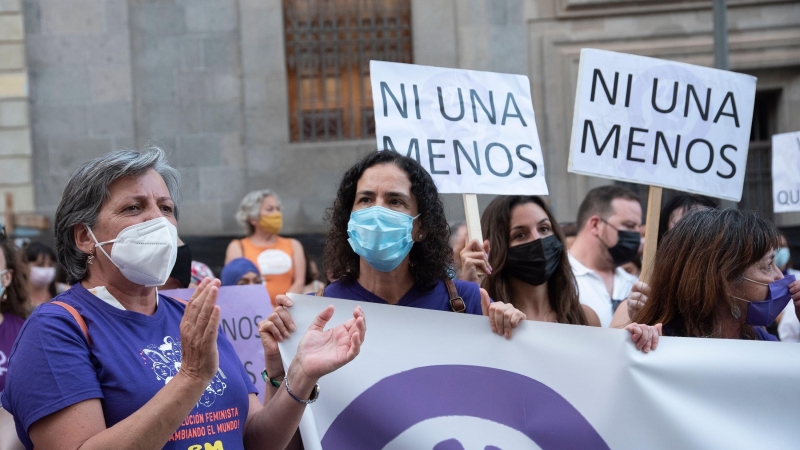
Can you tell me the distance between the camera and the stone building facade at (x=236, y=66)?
10.1 m

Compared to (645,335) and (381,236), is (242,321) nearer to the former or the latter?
(381,236)

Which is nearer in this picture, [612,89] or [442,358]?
[442,358]

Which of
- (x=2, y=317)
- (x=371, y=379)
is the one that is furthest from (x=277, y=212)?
(x=371, y=379)

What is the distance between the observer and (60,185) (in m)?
10.2

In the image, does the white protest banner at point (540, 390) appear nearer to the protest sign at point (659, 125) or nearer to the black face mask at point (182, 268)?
the protest sign at point (659, 125)

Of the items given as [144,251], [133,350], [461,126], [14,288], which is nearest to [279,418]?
[133,350]

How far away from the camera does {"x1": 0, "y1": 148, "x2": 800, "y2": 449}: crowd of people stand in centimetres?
214

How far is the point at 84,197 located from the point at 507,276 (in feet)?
7.38

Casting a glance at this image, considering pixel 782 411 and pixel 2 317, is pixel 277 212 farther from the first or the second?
pixel 782 411

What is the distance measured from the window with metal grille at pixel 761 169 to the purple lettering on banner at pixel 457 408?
26.5ft

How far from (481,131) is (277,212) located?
3608 millimetres

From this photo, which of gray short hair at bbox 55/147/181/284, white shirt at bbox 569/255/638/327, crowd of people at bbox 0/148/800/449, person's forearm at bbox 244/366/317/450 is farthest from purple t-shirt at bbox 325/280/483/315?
white shirt at bbox 569/255/638/327

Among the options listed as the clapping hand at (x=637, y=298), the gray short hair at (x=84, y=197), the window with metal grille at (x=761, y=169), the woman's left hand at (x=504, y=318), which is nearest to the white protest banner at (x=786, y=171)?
the clapping hand at (x=637, y=298)

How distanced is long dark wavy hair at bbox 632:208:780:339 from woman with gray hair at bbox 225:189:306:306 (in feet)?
14.9
